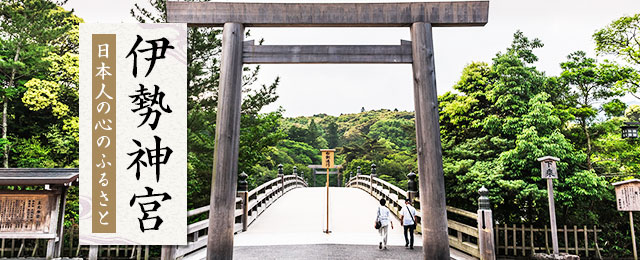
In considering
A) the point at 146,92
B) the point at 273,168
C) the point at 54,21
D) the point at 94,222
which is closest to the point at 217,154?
the point at 146,92

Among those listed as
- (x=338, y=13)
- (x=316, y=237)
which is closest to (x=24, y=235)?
(x=316, y=237)

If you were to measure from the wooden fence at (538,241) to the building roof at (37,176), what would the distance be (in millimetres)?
9823

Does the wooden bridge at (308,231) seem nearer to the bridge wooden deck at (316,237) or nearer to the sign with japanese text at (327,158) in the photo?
the bridge wooden deck at (316,237)

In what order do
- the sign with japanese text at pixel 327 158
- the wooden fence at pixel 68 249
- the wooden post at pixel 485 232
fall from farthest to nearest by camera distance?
the sign with japanese text at pixel 327 158 → the wooden fence at pixel 68 249 → the wooden post at pixel 485 232

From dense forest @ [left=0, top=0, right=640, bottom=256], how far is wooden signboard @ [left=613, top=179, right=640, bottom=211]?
39 cm

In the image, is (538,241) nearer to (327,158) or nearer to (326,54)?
(327,158)

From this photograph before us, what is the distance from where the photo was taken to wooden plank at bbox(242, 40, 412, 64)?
17.5ft

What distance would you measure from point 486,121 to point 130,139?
829 centimetres

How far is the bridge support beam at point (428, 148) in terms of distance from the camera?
495 cm

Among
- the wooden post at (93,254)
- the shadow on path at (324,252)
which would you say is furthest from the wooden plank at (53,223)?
the shadow on path at (324,252)

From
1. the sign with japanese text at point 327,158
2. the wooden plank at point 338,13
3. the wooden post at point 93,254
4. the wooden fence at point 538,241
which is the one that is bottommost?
the wooden fence at point 538,241

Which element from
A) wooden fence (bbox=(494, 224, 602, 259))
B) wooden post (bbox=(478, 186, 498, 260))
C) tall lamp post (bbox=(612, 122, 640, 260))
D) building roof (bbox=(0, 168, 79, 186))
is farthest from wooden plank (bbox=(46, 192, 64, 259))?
tall lamp post (bbox=(612, 122, 640, 260))

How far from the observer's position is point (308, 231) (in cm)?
929

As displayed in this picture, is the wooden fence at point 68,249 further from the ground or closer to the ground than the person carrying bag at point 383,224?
closer to the ground
